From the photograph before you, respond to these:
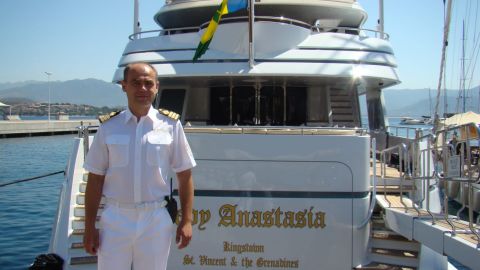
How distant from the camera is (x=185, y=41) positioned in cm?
878

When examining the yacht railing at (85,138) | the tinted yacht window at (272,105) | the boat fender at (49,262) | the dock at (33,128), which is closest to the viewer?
the boat fender at (49,262)

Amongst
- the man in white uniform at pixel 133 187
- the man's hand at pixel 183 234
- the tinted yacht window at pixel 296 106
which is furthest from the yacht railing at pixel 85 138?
the tinted yacht window at pixel 296 106

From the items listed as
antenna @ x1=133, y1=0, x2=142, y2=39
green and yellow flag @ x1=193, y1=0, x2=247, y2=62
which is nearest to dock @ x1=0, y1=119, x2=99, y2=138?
antenna @ x1=133, y1=0, x2=142, y2=39

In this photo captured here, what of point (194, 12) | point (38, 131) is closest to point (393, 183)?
point (194, 12)

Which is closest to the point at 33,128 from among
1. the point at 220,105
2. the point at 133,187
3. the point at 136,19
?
the point at 136,19

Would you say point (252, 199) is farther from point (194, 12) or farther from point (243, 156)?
point (194, 12)

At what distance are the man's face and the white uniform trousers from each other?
0.68 meters

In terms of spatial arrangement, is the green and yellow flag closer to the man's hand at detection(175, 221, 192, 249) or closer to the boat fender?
the boat fender

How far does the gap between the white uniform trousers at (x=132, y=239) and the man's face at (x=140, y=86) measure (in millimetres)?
684

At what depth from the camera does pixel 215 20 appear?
7445 millimetres

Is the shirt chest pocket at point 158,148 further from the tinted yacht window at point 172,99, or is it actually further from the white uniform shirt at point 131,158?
the tinted yacht window at point 172,99

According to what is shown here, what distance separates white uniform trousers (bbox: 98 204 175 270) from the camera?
3133 mm

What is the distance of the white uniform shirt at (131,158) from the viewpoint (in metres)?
3.20

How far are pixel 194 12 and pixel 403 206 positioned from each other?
5.72 metres
